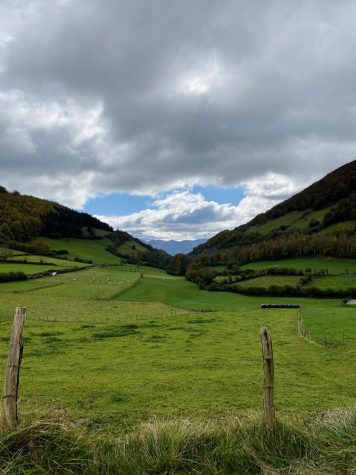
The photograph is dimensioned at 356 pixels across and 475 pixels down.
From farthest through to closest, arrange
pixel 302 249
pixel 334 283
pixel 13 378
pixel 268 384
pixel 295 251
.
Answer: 1. pixel 295 251
2. pixel 302 249
3. pixel 334 283
4. pixel 268 384
5. pixel 13 378

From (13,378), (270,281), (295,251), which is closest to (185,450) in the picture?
(13,378)

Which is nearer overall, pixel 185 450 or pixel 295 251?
pixel 185 450

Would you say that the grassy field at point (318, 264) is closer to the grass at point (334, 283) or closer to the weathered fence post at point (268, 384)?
the grass at point (334, 283)

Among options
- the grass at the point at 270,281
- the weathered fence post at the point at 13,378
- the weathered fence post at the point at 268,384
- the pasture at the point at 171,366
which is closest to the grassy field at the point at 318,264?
the grass at the point at 270,281

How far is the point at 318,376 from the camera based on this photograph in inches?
888

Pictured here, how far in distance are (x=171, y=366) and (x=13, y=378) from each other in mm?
16566

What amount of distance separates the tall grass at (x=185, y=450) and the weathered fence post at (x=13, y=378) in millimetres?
365

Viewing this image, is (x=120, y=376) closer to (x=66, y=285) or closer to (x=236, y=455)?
(x=236, y=455)

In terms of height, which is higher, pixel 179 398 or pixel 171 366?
pixel 179 398

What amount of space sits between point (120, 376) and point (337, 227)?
175912mm

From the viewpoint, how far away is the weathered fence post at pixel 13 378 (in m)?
9.32

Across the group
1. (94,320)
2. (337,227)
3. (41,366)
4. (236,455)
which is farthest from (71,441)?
(337,227)

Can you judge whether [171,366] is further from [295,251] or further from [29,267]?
[295,251]

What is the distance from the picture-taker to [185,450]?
9430 mm
